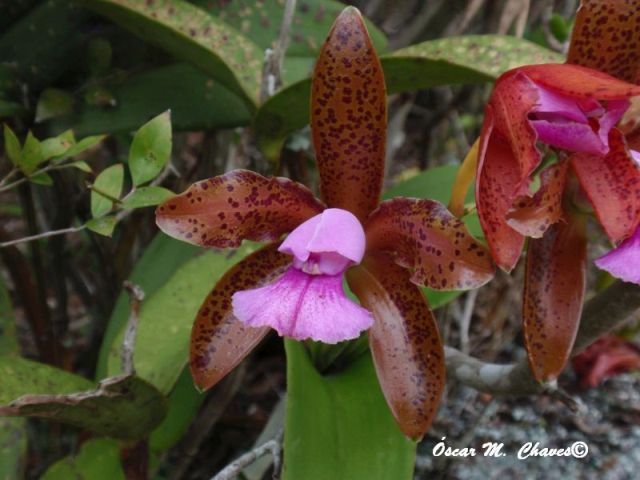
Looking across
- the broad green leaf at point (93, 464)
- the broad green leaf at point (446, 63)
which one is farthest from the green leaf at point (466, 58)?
the broad green leaf at point (93, 464)

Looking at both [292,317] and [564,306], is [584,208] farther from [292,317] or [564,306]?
[292,317]

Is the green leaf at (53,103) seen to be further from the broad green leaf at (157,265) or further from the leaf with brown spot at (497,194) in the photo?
the leaf with brown spot at (497,194)

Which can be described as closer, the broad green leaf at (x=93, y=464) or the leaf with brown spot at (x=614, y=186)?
the leaf with brown spot at (x=614, y=186)

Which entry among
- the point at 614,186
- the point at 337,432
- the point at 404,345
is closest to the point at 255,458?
the point at 337,432

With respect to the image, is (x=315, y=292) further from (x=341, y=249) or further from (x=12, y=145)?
(x=12, y=145)

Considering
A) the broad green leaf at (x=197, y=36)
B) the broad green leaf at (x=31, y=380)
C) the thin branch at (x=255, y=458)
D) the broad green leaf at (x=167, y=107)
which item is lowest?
the thin branch at (x=255, y=458)

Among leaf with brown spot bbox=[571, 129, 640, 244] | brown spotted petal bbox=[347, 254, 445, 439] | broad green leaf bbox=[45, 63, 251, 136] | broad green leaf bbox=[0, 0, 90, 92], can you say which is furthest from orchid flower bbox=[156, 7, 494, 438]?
broad green leaf bbox=[0, 0, 90, 92]

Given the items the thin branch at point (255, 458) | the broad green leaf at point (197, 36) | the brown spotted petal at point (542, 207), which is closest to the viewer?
the brown spotted petal at point (542, 207)
